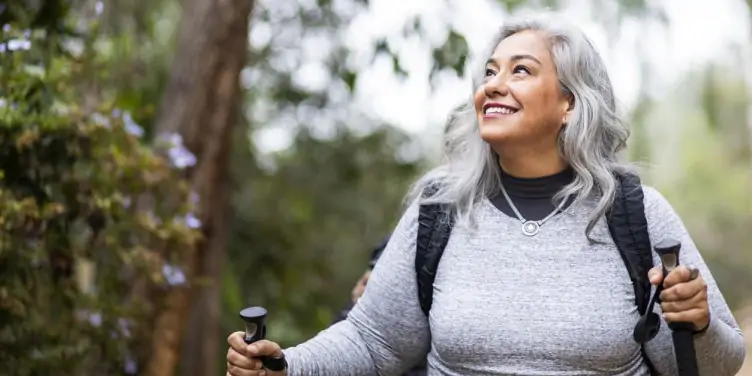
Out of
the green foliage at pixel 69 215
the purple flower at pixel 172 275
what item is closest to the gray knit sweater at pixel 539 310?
the green foliage at pixel 69 215

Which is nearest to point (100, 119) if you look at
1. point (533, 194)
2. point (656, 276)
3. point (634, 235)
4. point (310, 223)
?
point (533, 194)

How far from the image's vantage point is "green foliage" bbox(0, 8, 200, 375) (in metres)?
3.14

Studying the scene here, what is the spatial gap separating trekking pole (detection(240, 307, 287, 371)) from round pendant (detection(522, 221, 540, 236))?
0.65m

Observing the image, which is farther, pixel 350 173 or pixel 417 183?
pixel 350 173

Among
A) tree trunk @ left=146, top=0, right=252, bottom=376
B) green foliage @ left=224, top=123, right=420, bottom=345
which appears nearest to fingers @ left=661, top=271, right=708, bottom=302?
tree trunk @ left=146, top=0, right=252, bottom=376

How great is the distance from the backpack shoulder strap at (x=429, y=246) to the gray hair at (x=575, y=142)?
3cm

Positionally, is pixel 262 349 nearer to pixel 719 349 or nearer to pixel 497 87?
pixel 497 87

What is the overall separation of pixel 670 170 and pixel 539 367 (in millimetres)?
14250

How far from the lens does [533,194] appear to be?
8.20 ft

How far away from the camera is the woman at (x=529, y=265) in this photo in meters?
2.29

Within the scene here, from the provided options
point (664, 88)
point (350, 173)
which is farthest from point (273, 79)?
point (664, 88)

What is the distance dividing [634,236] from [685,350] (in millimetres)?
289

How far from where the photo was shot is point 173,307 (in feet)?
16.1

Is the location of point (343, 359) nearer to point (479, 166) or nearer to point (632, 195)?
point (479, 166)
